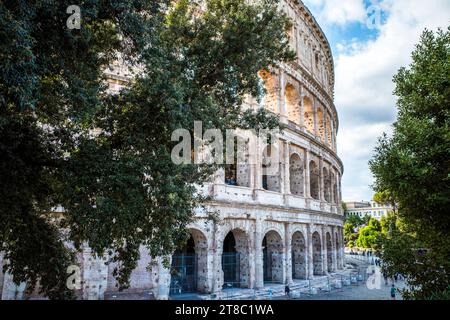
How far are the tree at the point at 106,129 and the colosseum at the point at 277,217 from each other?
5655 millimetres

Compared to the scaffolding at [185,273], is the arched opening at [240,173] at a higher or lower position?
higher

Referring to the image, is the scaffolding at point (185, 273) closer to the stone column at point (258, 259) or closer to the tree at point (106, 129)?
the stone column at point (258, 259)

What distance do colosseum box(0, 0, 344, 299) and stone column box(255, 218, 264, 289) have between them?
5cm

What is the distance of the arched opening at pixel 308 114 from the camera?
24875 millimetres

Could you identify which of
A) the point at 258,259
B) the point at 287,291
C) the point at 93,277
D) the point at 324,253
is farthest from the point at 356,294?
the point at 93,277

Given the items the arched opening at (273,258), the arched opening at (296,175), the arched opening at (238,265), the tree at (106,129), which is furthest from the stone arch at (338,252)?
the tree at (106,129)

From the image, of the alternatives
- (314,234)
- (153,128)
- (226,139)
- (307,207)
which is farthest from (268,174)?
(153,128)

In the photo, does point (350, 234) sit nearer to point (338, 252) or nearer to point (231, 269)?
point (338, 252)

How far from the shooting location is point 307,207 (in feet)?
70.7

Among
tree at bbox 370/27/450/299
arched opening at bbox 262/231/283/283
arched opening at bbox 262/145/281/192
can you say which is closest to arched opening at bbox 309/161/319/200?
arched opening at bbox 262/145/281/192

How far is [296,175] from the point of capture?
2209cm

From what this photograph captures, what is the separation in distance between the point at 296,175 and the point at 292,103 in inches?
185

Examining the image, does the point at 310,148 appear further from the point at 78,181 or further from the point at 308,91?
the point at 78,181

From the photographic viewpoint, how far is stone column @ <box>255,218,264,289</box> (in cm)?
1721
